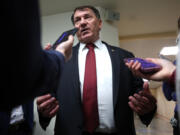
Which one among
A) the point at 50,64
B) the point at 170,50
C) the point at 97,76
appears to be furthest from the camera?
the point at 170,50

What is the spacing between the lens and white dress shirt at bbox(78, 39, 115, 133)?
1035 mm

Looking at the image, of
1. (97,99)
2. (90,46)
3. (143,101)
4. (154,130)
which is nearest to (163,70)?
(143,101)

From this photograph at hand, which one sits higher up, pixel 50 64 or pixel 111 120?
pixel 50 64

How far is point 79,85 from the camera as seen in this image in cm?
110

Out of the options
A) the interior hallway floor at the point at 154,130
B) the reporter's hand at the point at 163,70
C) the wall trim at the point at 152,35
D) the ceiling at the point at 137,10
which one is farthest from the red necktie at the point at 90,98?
the interior hallway floor at the point at 154,130

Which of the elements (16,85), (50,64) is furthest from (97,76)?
(16,85)

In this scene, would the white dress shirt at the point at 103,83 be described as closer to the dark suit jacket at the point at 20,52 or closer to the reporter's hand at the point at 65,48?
the reporter's hand at the point at 65,48

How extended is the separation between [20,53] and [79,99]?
0.74 meters

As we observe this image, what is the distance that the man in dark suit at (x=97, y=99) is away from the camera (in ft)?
3.25

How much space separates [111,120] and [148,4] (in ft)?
6.19

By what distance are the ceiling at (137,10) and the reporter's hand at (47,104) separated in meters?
1.67

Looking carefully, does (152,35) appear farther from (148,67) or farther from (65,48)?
(65,48)

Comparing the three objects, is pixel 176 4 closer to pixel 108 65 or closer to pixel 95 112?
pixel 108 65

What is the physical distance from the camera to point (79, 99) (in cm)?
106
